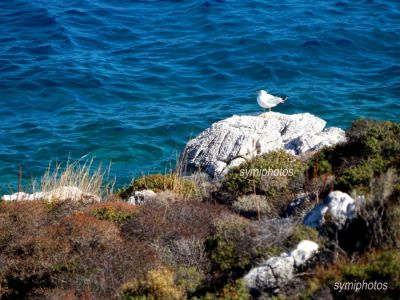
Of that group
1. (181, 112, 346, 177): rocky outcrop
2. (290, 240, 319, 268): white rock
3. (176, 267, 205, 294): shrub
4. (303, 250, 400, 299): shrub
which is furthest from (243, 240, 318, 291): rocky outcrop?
(181, 112, 346, 177): rocky outcrop

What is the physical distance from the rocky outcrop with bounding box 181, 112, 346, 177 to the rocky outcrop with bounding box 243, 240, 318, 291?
738cm

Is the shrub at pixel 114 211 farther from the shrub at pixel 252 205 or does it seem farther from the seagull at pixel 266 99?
the seagull at pixel 266 99

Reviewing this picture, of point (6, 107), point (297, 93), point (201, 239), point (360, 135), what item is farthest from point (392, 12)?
point (201, 239)

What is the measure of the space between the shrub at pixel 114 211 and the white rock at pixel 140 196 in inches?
49.7

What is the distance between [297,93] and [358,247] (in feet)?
57.8

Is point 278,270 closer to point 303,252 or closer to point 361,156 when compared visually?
point 303,252

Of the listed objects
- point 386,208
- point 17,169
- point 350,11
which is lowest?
point 17,169

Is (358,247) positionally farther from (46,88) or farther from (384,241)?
(46,88)

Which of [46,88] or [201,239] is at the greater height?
[201,239]

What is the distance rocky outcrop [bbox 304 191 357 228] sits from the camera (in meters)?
10.9

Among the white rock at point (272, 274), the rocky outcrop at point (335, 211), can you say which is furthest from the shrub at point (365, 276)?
the rocky outcrop at point (335, 211)

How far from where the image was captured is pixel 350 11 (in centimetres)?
3591

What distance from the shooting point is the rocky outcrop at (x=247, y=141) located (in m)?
18.3
